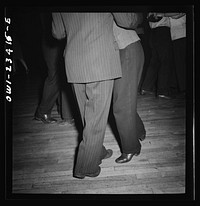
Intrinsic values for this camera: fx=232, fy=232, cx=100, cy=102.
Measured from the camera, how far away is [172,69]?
2.93 m

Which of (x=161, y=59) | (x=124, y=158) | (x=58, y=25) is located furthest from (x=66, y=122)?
(x=161, y=59)

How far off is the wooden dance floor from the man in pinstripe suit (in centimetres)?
31

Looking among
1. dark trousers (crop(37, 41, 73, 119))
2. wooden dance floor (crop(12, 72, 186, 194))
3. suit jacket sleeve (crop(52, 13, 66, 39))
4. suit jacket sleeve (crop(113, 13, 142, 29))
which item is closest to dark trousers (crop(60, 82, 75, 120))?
dark trousers (crop(37, 41, 73, 119))

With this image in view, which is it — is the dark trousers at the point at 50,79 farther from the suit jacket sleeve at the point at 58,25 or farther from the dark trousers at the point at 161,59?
the dark trousers at the point at 161,59

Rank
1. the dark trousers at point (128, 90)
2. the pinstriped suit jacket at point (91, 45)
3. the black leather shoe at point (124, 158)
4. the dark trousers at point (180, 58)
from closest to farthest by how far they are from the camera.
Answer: the pinstriped suit jacket at point (91, 45) → the dark trousers at point (128, 90) → the black leather shoe at point (124, 158) → the dark trousers at point (180, 58)

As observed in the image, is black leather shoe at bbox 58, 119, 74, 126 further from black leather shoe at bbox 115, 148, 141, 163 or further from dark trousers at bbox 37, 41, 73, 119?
black leather shoe at bbox 115, 148, 141, 163

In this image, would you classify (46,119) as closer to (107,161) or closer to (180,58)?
(107,161)

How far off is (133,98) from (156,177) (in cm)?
53

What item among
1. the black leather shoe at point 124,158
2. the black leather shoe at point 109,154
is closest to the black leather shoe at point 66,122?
the black leather shoe at point 109,154

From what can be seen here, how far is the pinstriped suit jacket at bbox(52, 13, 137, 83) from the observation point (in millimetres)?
1216

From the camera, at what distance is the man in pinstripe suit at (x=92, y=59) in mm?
1222

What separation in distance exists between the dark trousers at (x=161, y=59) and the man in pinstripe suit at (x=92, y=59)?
4.68 feet

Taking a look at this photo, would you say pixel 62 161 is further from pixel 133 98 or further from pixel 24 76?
pixel 24 76
